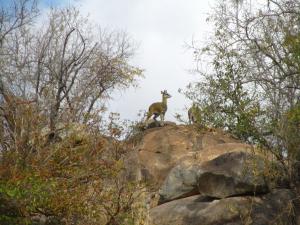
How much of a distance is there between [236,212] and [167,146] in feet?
31.6

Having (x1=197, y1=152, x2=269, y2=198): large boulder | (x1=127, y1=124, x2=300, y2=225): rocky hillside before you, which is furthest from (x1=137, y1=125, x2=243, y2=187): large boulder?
(x1=197, y1=152, x2=269, y2=198): large boulder

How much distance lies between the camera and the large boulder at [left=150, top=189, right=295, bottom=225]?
1387 centimetres

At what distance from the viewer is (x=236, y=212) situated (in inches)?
551

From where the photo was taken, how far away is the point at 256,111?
46.8 ft

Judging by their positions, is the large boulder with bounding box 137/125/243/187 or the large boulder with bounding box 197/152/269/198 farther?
the large boulder with bounding box 137/125/243/187

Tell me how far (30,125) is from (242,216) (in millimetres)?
5847

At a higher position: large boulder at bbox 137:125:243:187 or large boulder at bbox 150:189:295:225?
large boulder at bbox 137:125:243:187

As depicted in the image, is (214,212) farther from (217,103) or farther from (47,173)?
(47,173)

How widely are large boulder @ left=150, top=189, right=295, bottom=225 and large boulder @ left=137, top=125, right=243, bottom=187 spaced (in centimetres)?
630

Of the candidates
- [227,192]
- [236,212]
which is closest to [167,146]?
[227,192]

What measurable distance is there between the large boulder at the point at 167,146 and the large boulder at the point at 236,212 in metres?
6.30

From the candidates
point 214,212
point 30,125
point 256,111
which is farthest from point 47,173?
point 256,111

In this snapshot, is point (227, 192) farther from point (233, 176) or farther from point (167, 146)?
point (167, 146)

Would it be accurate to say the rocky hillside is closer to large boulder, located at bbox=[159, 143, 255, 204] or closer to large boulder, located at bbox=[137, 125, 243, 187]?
large boulder, located at bbox=[159, 143, 255, 204]
